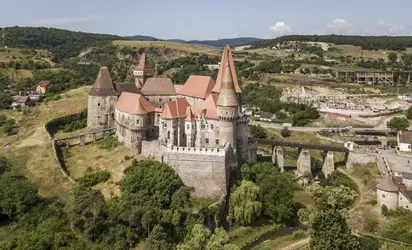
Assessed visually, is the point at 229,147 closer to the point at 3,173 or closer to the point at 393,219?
the point at 393,219

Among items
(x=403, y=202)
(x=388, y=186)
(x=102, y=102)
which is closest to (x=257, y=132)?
(x=102, y=102)

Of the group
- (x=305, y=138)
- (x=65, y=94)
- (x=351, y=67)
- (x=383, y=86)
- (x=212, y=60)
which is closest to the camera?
(x=305, y=138)

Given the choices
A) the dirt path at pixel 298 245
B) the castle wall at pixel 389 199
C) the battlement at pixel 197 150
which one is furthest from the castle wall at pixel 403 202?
the battlement at pixel 197 150

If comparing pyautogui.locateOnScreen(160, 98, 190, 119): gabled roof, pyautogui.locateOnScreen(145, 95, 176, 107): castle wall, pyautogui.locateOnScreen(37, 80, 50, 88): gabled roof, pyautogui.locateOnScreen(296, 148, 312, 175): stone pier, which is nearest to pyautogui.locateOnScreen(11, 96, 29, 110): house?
pyautogui.locateOnScreen(37, 80, 50, 88): gabled roof

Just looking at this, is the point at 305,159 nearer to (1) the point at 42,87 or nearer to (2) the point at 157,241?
(2) the point at 157,241

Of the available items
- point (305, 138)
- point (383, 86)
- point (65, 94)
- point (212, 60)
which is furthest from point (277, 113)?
point (212, 60)

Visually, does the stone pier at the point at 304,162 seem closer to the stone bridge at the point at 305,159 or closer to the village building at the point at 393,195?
the stone bridge at the point at 305,159
